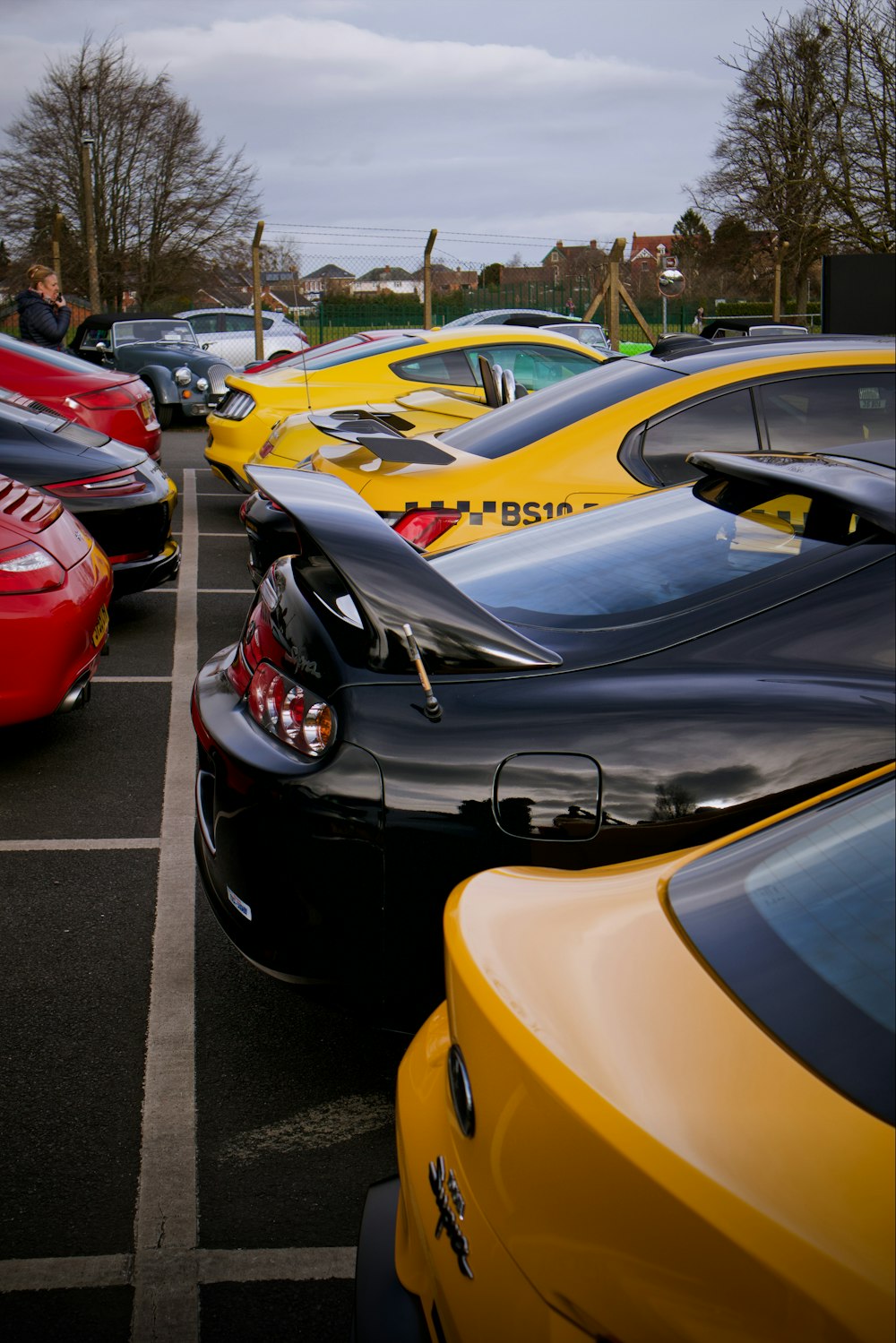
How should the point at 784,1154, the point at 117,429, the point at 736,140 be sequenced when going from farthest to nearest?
the point at 736,140, the point at 117,429, the point at 784,1154

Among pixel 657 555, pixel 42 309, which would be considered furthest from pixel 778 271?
pixel 657 555

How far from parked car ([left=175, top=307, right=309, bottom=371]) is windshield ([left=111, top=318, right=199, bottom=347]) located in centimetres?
328

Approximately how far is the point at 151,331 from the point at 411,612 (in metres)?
16.7

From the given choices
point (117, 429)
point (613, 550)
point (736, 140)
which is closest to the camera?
point (613, 550)

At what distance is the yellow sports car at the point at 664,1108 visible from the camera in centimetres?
119

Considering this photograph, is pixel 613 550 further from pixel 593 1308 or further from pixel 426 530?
pixel 593 1308

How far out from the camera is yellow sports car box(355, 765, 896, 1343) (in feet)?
3.91

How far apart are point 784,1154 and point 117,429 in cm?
865

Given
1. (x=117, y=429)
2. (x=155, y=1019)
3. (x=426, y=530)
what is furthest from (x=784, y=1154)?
(x=117, y=429)

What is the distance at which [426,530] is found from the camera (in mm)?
4969

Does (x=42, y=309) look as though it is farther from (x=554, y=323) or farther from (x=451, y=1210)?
(x=451, y=1210)

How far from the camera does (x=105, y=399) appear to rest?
9.21 meters

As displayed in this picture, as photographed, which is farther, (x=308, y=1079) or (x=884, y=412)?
(x=884, y=412)

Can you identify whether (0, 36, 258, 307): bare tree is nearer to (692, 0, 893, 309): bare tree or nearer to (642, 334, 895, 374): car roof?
(692, 0, 893, 309): bare tree
